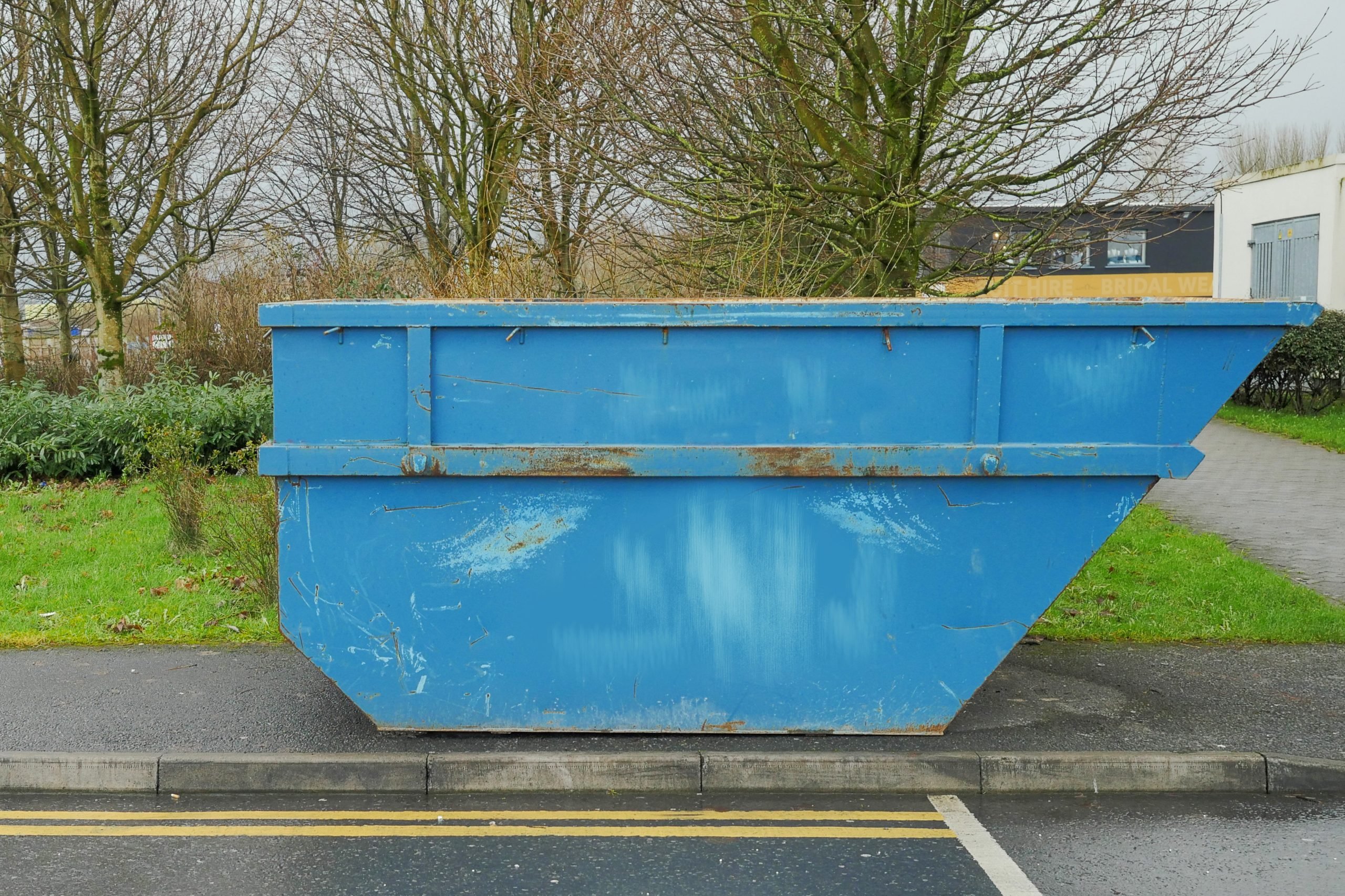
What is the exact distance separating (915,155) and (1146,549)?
10.9 feet

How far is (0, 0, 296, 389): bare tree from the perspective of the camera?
46.3 feet

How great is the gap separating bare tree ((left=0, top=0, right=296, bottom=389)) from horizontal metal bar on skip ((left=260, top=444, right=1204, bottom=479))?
11730 millimetres

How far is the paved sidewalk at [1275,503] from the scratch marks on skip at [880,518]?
9.91 feet

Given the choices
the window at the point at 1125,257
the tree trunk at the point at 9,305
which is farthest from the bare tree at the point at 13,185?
the window at the point at 1125,257

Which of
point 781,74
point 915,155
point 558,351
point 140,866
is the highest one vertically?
point 781,74

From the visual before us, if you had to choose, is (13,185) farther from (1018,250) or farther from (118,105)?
(1018,250)

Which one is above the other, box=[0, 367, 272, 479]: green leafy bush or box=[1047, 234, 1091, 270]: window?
box=[1047, 234, 1091, 270]: window

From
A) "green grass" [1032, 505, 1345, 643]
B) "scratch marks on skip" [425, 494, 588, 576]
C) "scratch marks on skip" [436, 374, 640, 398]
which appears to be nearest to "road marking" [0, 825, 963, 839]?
"scratch marks on skip" [425, 494, 588, 576]

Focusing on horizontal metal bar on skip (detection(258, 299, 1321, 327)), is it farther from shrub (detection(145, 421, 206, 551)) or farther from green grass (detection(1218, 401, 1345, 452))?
green grass (detection(1218, 401, 1345, 452))

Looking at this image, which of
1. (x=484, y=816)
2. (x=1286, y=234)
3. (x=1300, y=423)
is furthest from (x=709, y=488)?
(x=1286, y=234)

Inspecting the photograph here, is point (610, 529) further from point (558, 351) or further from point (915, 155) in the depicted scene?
point (915, 155)

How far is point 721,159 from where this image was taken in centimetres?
922

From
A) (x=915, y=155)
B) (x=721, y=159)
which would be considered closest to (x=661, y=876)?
(x=915, y=155)

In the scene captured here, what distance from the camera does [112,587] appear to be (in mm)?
7406
